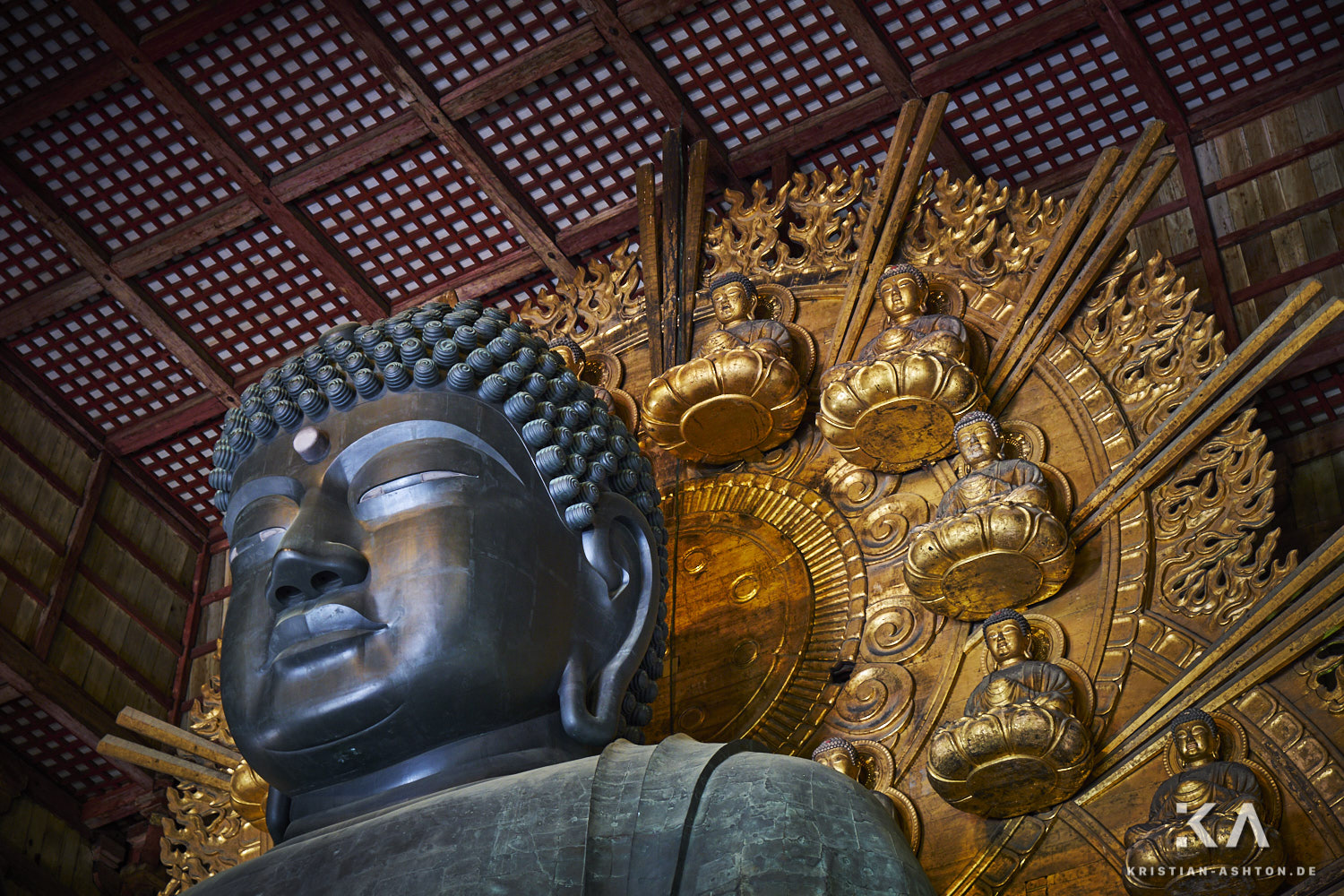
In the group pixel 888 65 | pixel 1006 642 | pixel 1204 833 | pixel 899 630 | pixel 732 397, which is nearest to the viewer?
pixel 1204 833

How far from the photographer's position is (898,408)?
4.40 metres

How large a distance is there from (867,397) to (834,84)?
2.33 m

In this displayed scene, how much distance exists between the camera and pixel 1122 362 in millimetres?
4336

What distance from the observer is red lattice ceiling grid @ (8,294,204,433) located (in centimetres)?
736

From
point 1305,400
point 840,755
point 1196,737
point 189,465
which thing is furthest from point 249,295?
point 1196,737

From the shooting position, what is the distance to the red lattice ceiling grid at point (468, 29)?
632 centimetres

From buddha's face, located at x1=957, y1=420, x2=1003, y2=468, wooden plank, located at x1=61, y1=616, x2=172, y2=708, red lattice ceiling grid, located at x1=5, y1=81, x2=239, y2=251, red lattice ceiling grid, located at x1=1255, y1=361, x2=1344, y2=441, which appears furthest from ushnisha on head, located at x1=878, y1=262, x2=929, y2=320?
wooden plank, located at x1=61, y1=616, x2=172, y2=708

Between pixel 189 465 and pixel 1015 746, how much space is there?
558cm

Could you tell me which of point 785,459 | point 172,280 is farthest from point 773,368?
point 172,280

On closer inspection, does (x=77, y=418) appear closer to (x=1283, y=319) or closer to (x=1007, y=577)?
(x=1007, y=577)

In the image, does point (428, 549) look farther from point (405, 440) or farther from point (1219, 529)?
point (1219, 529)

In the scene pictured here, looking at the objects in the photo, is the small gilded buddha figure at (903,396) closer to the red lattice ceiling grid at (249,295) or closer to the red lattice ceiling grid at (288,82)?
the red lattice ceiling grid at (288,82)

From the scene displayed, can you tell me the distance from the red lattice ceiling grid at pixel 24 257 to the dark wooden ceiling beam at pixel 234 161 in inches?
38.1

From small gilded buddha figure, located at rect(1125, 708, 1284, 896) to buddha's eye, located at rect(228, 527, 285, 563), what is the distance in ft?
7.08
